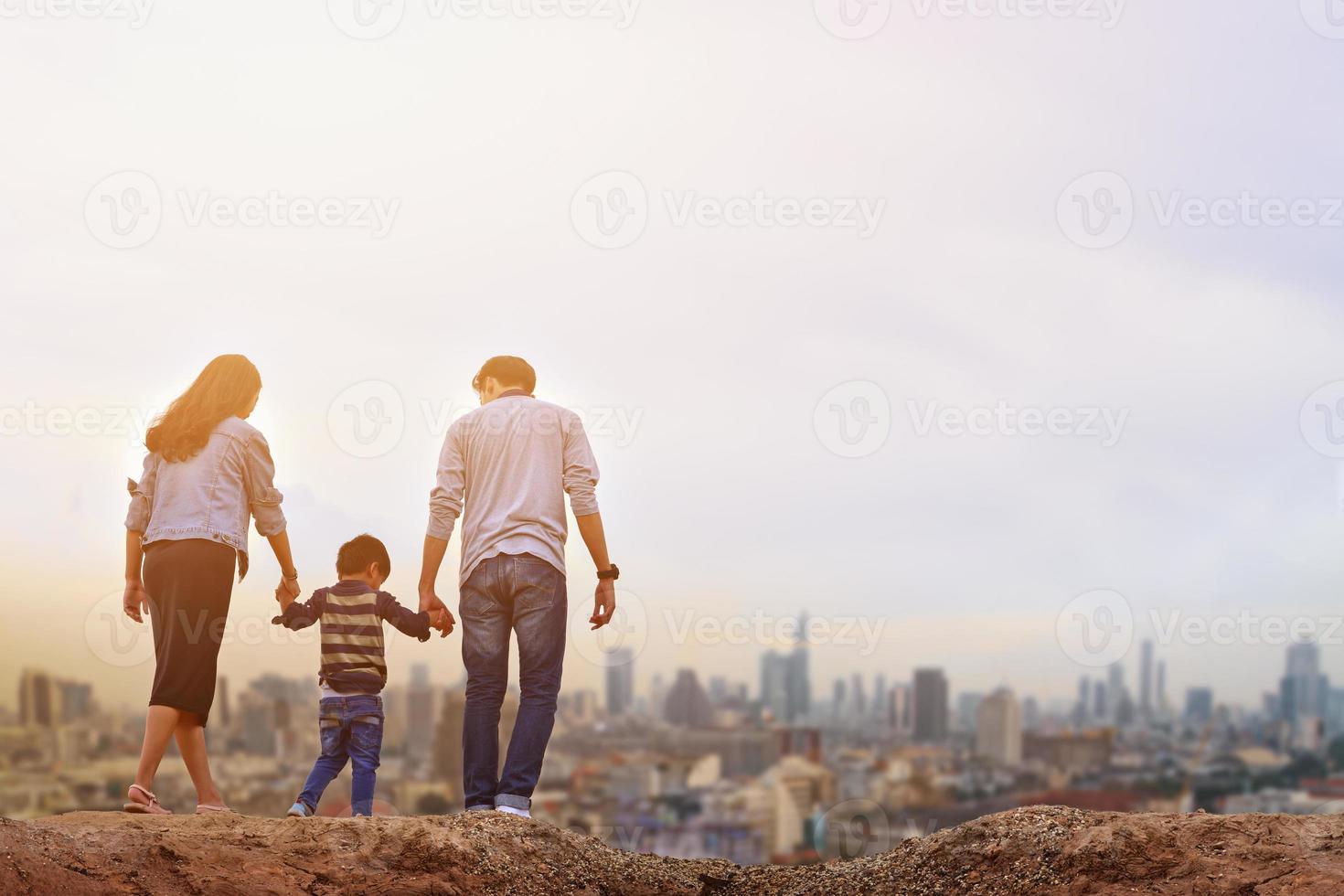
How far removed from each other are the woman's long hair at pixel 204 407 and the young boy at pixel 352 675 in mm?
1089

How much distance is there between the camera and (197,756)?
7133 mm

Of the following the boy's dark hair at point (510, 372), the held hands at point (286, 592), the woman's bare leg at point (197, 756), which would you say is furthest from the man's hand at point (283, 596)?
the boy's dark hair at point (510, 372)

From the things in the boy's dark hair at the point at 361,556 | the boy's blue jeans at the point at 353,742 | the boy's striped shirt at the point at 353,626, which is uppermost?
the boy's dark hair at the point at 361,556

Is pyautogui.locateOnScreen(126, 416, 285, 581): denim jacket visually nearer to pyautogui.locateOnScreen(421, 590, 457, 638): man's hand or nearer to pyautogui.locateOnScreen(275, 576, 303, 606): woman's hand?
pyautogui.locateOnScreen(275, 576, 303, 606): woman's hand

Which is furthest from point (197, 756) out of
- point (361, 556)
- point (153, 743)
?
point (361, 556)

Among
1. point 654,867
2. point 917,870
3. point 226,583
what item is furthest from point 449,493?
point 917,870

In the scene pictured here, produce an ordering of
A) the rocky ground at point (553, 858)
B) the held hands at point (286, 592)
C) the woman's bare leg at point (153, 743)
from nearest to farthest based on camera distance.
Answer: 1. the rocky ground at point (553, 858)
2. the woman's bare leg at point (153, 743)
3. the held hands at point (286, 592)

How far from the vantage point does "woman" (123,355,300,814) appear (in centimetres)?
704

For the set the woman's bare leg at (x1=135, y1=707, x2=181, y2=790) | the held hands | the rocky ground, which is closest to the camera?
the rocky ground

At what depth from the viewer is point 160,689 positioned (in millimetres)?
7043

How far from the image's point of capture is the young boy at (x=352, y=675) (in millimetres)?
7168

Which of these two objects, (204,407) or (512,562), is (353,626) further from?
(204,407)

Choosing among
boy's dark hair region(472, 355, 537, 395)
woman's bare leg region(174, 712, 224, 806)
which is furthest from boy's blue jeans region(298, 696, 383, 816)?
boy's dark hair region(472, 355, 537, 395)

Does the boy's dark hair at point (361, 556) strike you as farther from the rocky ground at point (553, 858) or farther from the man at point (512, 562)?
the rocky ground at point (553, 858)
